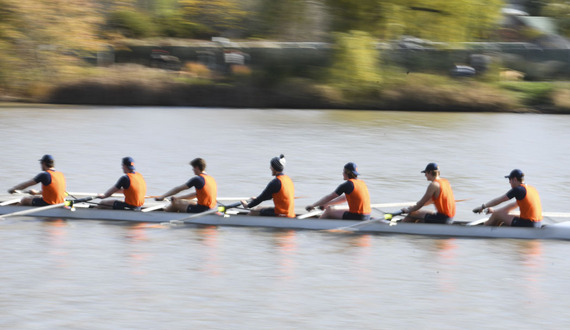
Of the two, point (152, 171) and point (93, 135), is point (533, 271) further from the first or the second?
point (93, 135)

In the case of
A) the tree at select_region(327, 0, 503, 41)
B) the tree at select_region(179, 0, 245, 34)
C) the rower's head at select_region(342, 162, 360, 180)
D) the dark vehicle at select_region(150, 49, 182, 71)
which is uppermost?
the tree at select_region(179, 0, 245, 34)

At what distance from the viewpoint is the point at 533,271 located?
11875 millimetres

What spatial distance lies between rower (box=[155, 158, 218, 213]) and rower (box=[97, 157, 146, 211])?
0.47m

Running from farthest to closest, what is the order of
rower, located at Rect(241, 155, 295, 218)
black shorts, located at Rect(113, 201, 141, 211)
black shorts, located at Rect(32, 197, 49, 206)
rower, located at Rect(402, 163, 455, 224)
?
black shorts, located at Rect(32, 197, 49, 206) < black shorts, located at Rect(113, 201, 141, 211) < rower, located at Rect(241, 155, 295, 218) < rower, located at Rect(402, 163, 455, 224)

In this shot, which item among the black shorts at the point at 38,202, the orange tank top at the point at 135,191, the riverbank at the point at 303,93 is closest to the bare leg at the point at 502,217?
the orange tank top at the point at 135,191

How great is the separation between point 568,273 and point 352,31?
28.4 metres

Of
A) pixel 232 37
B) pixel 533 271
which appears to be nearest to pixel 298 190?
pixel 533 271

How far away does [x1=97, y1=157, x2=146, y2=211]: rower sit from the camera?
14.3 m

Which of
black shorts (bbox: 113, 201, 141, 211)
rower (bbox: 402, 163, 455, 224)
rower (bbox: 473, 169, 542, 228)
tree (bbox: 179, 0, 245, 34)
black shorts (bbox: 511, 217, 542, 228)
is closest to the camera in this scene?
rower (bbox: 473, 169, 542, 228)

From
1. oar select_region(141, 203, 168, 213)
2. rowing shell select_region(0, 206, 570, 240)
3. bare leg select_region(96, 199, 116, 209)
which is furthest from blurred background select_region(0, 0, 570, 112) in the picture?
rowing shell select_region(0, 206, 570, 240)

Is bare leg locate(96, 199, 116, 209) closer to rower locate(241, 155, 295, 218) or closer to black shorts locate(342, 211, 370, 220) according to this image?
rower locate(241, 155, 295, 218)

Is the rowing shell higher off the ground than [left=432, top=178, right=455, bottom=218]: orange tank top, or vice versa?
[left=432, top=178, right=455, bottom=218]: orange tank top

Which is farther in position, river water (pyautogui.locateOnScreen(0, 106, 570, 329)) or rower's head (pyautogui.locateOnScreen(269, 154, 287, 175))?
rower's head (pyautogui.locateOnScreen(269, 154, 287, 175))

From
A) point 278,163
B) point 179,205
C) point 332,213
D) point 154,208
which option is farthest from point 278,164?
point 154,208
